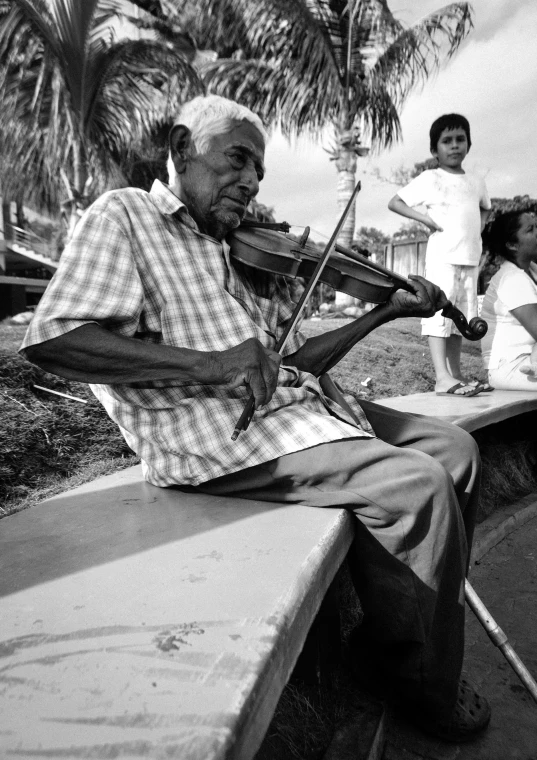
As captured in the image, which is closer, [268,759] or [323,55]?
[268,759]

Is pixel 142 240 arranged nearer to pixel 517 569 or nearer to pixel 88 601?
pixel 88 601

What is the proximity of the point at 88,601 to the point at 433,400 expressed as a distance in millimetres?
2521

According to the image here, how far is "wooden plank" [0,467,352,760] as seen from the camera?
2.25 feet

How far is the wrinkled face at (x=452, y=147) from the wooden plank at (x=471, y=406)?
4.56ft

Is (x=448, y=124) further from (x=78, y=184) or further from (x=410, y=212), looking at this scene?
(x=78, y=184)

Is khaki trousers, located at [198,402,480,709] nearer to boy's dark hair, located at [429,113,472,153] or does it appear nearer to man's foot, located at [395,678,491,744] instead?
man's foot, located at [395,678,491,744]

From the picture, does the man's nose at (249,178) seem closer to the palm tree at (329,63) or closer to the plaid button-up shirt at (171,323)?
the plaid button-up shirt at (171,323)

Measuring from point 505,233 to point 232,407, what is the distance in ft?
8.77

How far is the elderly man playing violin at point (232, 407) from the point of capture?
1.37m

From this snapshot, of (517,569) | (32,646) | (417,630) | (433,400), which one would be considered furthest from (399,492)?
(433,400)

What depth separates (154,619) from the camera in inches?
35.9

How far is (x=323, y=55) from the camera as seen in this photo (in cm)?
920

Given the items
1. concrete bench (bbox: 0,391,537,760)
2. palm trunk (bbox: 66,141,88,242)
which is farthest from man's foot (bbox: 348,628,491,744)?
palm trunk (bbox: 66,141,88,242)

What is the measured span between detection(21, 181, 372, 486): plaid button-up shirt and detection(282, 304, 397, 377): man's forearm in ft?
0.82
